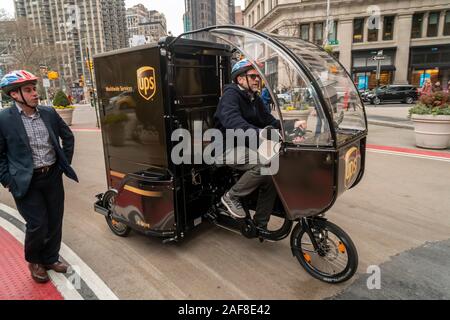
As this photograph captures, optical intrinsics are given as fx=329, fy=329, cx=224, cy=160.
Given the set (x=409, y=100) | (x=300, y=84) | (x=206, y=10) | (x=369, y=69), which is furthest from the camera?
(x=206, y=10)

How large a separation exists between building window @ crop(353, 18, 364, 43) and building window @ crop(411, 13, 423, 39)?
17.0 feet

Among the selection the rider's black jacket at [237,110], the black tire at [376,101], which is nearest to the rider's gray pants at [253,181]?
the rider's black jacket at [237,110]

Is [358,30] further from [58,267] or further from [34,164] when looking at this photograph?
[58,267]

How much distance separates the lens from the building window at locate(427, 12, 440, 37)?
115ft

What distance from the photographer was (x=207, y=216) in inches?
158

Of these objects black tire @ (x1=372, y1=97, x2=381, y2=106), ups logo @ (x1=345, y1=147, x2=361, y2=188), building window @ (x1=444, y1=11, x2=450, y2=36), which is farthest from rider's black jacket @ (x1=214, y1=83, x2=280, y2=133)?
building window @ (x1=444, y1=11, x2=450, y2=36)

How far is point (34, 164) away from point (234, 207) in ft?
6.71

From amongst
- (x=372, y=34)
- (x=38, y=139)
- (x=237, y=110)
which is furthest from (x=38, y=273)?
(x=372, y=34)

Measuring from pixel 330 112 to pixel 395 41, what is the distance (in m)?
39.6

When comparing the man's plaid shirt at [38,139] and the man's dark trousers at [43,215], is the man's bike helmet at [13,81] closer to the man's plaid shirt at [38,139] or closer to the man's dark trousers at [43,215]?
the man's plaid shirt at [38,139]

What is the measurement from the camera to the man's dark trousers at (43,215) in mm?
3195

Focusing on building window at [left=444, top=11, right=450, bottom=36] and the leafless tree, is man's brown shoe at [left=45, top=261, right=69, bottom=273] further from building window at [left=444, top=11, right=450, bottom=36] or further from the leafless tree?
building window at [left=444, top=11, right=450, bottom=36]

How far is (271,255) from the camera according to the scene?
12.2ft
